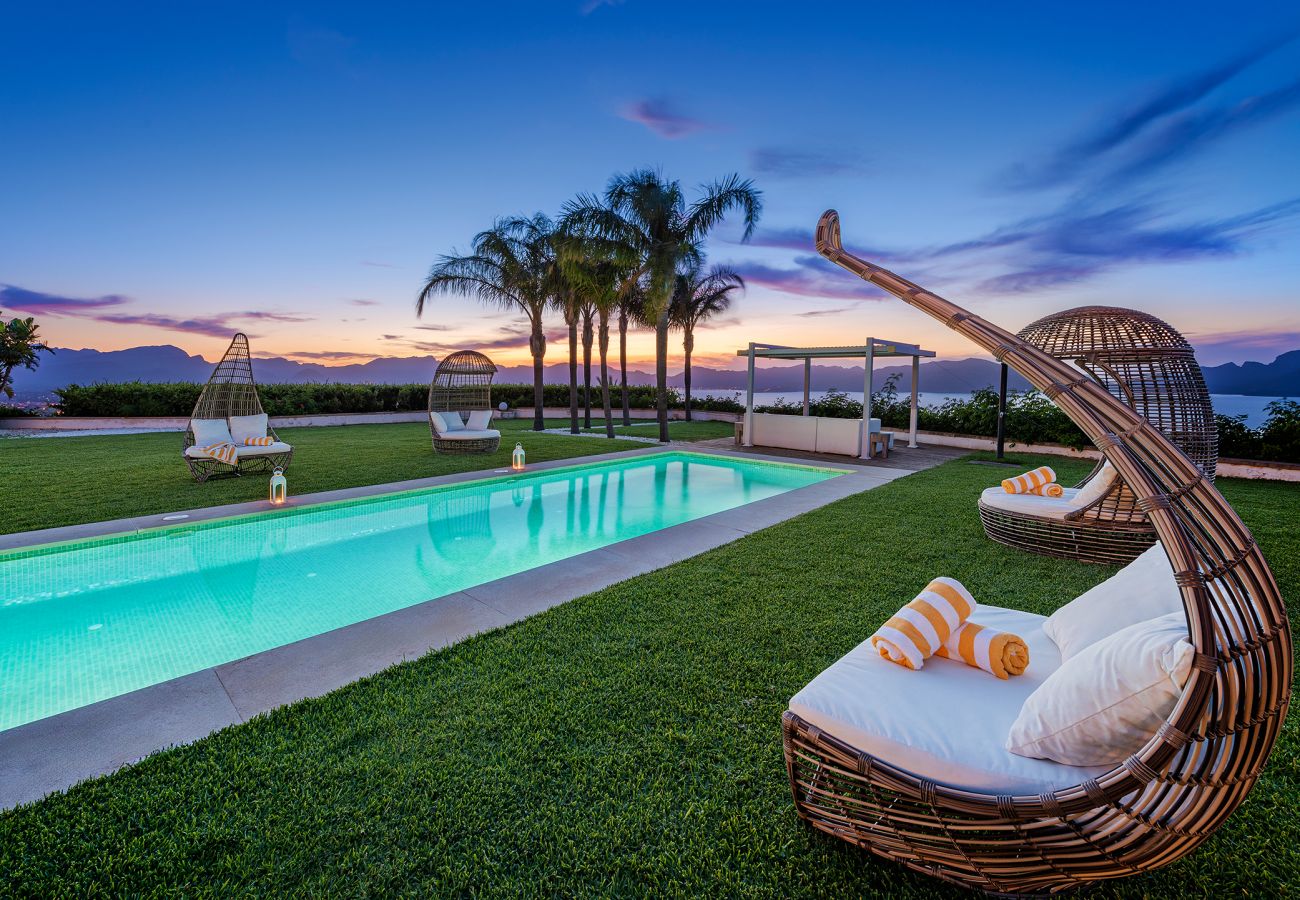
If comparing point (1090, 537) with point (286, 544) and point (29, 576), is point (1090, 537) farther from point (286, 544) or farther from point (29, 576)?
point (29, 576)

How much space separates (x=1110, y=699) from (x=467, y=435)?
34.5 ft

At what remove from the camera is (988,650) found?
6.66ft

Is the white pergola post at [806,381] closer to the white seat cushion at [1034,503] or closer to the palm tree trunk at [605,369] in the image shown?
the palm tree trunk at [605,369]

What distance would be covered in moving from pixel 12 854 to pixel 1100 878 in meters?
3.01

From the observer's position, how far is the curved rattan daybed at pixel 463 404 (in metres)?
10.9

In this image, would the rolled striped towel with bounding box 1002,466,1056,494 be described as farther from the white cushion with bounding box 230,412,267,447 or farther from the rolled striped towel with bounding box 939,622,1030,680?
the white cushion with bounding box 230,412,267,447

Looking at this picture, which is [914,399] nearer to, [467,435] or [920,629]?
[467,435]

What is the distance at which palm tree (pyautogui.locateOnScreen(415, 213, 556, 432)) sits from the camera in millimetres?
15523

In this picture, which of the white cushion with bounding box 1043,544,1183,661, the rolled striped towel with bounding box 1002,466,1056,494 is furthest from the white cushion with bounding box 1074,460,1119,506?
the white cushion with bounding box 1043,544,1183,661

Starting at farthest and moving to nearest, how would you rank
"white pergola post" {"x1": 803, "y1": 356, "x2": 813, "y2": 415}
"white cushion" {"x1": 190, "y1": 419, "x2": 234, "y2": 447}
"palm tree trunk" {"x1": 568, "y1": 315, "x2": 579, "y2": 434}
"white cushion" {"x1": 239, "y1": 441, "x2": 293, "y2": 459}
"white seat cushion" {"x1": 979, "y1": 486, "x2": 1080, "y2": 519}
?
"palm tree trunk" {"x1": 568, "y1": 315, "x2": 579, "y2": 434} < "white pergola post" {"x1": 803, "y1": 356, "x2": 813, "y2": 415} < "white cushion" {"x1": 190, "y1": 419, "x2": 234, "y2": 447} < "white cushion" {"x1": 239, "y1": 441, "x2": 293, "y2": 459} < "white seat cushion" {"x1": 979, "y1": 486, "x2": 1080, "y2": 519}

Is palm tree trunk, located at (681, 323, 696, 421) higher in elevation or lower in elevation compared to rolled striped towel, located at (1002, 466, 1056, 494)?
higher

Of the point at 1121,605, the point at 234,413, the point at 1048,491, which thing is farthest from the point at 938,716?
the point at 234,413

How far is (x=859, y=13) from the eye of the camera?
815 centimetres

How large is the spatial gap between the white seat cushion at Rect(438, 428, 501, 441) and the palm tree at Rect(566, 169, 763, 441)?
15.8 ft
